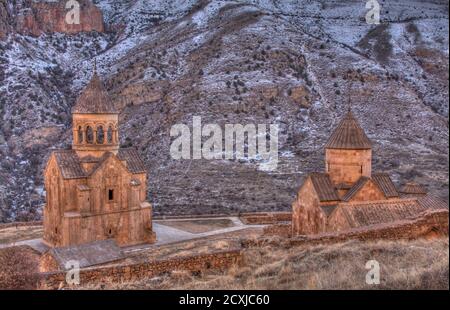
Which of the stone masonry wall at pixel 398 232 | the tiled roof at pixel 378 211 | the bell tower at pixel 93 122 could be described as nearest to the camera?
the stone masonry wall at pixel 398 232

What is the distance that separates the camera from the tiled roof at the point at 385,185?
2005 cm

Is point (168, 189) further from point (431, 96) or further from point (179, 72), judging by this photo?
point (431, 96)

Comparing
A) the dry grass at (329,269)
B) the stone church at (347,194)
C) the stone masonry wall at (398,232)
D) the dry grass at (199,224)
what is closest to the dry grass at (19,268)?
the dry grass at (329,269)

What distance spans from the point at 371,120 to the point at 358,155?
27.0m

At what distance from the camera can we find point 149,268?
12.2 metres

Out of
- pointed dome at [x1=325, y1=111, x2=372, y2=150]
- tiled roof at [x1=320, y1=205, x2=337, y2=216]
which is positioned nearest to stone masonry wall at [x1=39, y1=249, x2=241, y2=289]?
tiled roof at [x1=320, y1=205, x2=337, y2=216]

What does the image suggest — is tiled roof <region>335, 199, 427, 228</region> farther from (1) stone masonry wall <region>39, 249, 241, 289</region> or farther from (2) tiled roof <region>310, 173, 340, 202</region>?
(1) stone masonry wall <region>39, 249, 241, 289</region>

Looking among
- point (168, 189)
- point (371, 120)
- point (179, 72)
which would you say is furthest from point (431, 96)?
point (168, 189)

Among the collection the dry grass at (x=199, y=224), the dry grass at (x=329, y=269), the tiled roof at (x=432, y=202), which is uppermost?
the tiled roof at (x=432, y=202)

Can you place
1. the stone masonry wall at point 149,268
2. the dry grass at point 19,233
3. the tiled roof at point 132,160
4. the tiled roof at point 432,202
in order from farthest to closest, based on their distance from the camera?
the dry grass at point 19,233, the tiled roof at point 132,160, the tiled roof at point 432,202, the stone masonry wall at point 149,268

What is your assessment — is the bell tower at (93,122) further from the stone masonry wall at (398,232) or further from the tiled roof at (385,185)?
the stone masonry wall at (398,232)

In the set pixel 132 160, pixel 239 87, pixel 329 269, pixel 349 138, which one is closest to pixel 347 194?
pixel 349 138

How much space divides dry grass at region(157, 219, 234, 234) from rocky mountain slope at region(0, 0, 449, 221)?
3.58 m

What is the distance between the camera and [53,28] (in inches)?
2618
